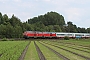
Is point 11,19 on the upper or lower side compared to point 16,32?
upper

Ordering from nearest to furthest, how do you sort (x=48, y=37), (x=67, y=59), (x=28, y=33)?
(x=67, y=59) → (x=28, y=33) → (x=48, y=37)

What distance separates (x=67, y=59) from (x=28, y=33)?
71.0m

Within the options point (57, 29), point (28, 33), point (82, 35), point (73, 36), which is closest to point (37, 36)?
point (28, 33)

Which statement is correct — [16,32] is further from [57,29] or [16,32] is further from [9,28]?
[57,29]

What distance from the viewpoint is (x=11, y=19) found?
13038cm

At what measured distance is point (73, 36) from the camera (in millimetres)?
112062

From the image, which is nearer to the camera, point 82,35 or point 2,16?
point 82,35

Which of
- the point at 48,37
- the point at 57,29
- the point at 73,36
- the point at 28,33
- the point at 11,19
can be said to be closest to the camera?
the point at 28,33

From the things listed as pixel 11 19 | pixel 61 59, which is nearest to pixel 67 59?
pixel 61 59

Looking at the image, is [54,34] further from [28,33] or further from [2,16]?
[2,16]

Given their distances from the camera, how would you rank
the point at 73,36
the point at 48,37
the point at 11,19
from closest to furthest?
the point at 48,37 < the point at 73,36 < the point at 11,19

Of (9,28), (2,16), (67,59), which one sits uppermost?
(2,16)

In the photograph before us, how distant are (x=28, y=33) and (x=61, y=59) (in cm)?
7089

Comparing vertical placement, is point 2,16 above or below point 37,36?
above
